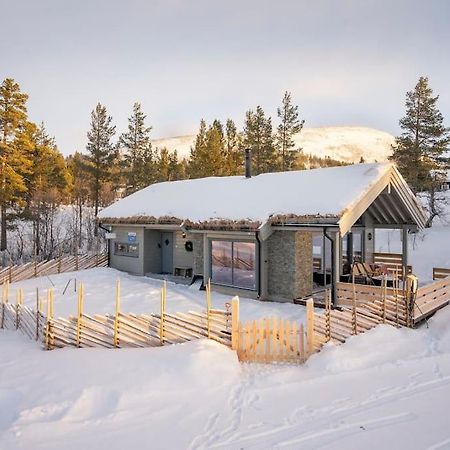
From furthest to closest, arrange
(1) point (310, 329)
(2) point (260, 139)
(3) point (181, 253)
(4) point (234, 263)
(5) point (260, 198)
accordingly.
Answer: (2) point (260, 139), (3) point (181, 253), (5) point (260, 198), (4) point (234, 263), (1) point (310, 329)

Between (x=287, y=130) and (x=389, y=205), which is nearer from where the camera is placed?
(x=389, y=205)

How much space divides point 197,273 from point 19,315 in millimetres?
7446

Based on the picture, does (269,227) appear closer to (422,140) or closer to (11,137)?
(422,140)

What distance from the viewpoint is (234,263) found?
14.9 meters

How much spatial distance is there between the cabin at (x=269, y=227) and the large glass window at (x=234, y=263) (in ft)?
0.13

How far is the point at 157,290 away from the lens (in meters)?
16.0

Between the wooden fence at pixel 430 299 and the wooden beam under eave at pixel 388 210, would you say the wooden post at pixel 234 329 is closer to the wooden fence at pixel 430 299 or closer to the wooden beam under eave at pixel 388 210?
the wooden fence at pixel 430 299

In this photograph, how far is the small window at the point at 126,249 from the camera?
1991cm

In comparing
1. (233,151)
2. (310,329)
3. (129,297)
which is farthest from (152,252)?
(233,151)

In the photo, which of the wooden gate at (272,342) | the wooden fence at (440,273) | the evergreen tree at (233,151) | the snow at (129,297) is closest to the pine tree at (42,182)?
the snow at (129,297)

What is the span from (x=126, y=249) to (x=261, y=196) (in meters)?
8.63

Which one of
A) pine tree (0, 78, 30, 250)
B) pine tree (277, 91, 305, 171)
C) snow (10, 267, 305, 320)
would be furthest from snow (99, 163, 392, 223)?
pine tree (277, 91, 305, 171)

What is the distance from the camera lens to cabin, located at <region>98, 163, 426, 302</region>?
1309 centimetres

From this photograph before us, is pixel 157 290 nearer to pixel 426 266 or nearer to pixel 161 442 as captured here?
pixel 161 442
